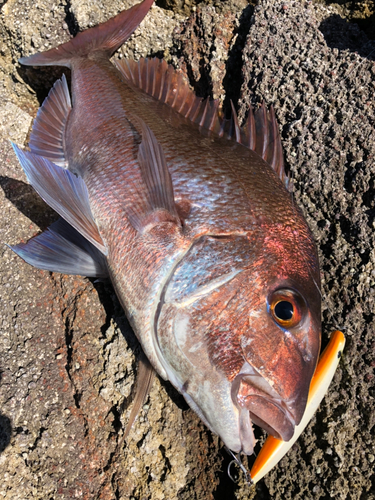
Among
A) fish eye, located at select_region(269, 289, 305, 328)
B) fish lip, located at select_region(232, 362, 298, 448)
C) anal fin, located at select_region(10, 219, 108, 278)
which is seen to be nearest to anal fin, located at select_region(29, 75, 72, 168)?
anal fin, located at select_region(10, 219, 108, 278)

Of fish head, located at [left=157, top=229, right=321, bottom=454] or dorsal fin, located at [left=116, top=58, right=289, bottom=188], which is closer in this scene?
fish head, located at [left=157, top=229, right=321, bottom=454]

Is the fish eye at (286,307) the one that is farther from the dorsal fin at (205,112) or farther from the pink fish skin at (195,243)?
the dorsal fin at (205,112)

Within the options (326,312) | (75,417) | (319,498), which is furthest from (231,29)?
(319,498)

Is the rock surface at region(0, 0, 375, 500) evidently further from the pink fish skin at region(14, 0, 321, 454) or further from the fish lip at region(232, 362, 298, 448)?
the fish lip at region(232, 362, 298, 448)

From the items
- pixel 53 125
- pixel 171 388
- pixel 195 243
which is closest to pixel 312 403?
pixel 171 388

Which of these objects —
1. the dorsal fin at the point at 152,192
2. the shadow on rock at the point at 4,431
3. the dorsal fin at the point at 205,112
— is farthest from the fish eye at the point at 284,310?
the shadow on rock at the point at 4,431

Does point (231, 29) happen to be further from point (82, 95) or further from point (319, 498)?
point (319, 498)

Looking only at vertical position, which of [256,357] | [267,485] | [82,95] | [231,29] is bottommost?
[267,485]
